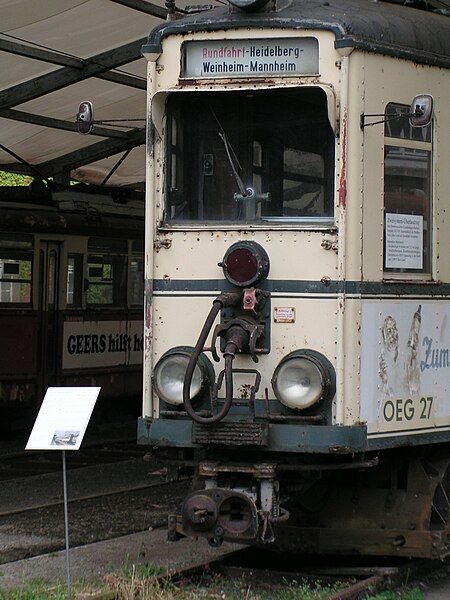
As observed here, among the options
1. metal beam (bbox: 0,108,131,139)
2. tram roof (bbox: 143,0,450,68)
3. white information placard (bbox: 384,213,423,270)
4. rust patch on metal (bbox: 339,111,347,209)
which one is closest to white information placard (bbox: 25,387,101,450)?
rust patch on metal (bbox: 339,111,347,209)

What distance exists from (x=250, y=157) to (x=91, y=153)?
9128 millimetres

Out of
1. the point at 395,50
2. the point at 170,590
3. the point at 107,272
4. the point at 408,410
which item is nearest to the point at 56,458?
the point at 107,272

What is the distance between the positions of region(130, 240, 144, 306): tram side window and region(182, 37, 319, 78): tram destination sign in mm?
9671

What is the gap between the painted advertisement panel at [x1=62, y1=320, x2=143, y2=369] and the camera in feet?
52.8

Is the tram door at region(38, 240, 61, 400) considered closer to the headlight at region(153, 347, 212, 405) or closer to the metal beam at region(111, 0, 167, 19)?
the metal beam at region(111, 0, 167, 19)

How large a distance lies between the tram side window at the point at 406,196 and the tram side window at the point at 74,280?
8.94m

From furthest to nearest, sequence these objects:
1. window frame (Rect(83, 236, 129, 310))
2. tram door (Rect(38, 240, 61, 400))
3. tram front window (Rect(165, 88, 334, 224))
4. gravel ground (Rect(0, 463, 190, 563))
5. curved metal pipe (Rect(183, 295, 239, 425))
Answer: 1. window frame (Rect(83, 236, 129, 310))
2. tram door (Rect(38, 240, 61, 400))
3. gravel ground (Rect(0, 463, 190, 563))
4. tram front window (Rect(165, 88, 334, 224))
5. curved metal pipe (Rect(183, 295, 239, 425))

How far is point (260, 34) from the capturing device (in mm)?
7215

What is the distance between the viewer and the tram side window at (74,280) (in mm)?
16016

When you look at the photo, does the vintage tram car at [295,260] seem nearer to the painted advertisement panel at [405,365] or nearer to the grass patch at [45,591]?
the painted advertisement panel at [405,365]

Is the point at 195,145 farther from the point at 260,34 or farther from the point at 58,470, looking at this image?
the point at 58,470

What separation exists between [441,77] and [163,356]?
235cm

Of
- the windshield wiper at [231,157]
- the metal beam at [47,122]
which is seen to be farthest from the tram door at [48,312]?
the windshield wiper at [231,157]

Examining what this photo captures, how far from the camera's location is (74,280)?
16125 mm
